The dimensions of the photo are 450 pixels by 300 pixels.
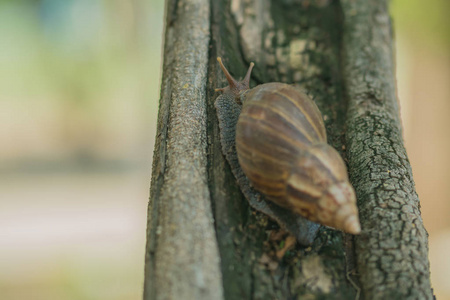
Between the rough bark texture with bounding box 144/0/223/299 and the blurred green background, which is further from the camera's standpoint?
the blurred green background

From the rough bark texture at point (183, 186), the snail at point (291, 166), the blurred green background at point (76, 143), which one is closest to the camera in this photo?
the rough bark texture at point (183, 186)

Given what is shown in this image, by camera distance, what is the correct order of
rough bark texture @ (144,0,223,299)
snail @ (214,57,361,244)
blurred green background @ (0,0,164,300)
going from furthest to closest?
1. blurred green background @ (0,0,164,300)
2. snail @ (214,57,361,244)
3. rough bark texture @ (144,0,223,299)

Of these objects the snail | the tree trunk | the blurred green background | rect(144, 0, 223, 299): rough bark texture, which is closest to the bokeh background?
the blurred green background

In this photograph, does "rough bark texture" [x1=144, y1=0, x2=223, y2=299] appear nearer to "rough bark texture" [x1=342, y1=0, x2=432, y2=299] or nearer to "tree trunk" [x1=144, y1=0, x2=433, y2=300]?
"tree trunk" [x1=144, y1=0, x2=433, y2=300]

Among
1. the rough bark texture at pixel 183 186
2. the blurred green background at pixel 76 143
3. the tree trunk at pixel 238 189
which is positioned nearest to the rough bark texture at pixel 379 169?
the tree trunk at pixel 238 189

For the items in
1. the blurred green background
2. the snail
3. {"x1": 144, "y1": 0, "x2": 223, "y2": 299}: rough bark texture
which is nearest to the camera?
{"x1": 144, "y1": 0, "x2": 223, "y2": 299}: rough bark texture

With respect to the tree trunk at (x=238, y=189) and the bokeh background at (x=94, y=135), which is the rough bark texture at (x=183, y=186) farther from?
the bokeh background at (x=94, y=135)

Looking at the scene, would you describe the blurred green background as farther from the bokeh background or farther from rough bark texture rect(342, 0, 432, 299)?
rough bark texture rect(342, 0, 432, 299)
